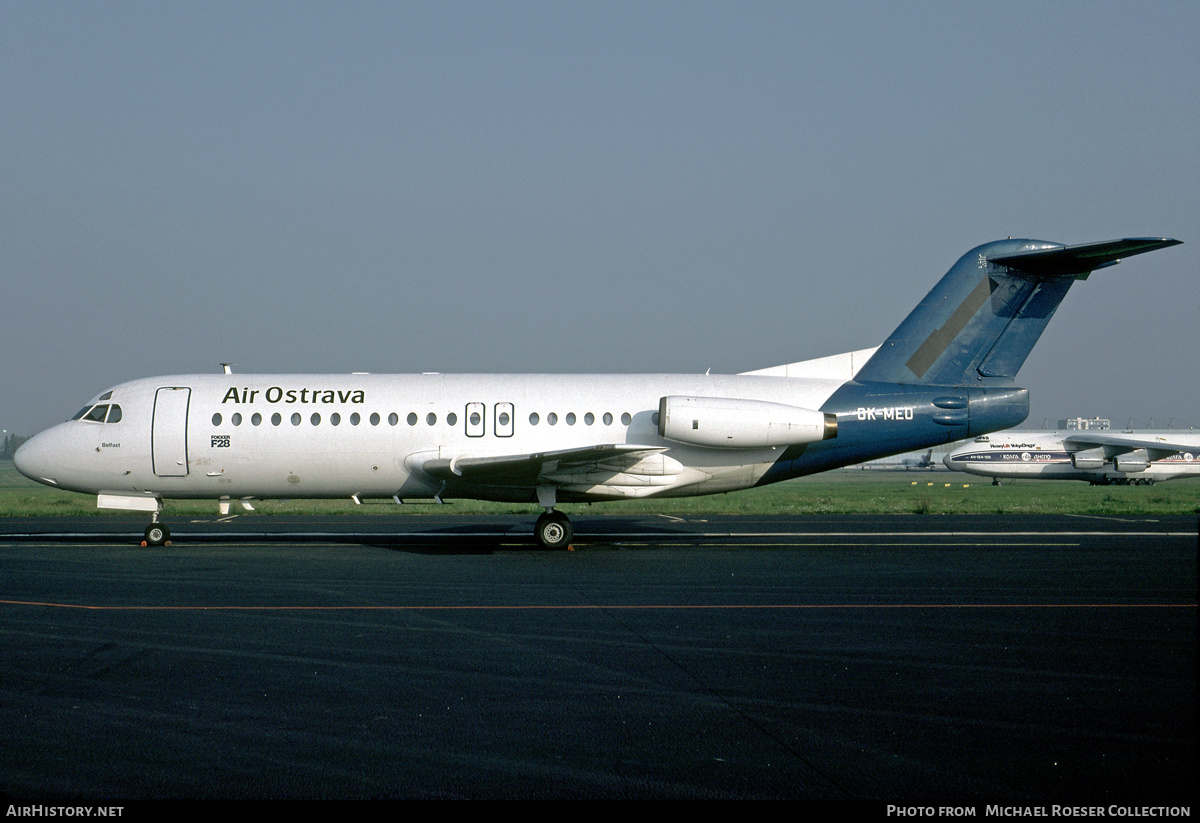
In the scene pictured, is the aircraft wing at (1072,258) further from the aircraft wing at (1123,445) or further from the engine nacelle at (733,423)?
the aircraft wing at (1123,445)

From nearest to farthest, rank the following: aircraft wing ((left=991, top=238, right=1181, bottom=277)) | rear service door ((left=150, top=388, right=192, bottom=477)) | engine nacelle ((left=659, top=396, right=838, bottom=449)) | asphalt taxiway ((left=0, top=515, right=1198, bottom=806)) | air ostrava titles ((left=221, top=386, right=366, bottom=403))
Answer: asphalt taxiway ((left=0, top=515, right=1198, bottom=806)), aircraft wing ((left=991, top=238, right=1181, bottom=277)), engine nacelle ((left=659, top=396, right=838, bottom=449)), rear service door ((left=150, top=388, right=192, bottom=477)), air ostrava titles ((left=221, top=386, right=366, bottom=403))

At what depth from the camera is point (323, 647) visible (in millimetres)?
8922

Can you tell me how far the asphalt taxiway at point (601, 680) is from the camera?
17.2 feet

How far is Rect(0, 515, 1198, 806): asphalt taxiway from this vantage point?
17.2 feet

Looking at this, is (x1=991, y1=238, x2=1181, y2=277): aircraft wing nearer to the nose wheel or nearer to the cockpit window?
the nose wheel

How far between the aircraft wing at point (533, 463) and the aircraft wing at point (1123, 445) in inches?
2154

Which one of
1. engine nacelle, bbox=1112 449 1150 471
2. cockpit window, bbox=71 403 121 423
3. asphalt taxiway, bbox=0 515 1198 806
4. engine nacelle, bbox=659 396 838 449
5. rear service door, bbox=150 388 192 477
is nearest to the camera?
asphalt taxiway, bbox=0 515 1198 806

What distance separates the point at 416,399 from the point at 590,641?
1117 cm

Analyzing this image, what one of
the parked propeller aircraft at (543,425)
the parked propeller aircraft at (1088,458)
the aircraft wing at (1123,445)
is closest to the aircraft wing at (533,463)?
the parked propeller aircraft at (543,425)

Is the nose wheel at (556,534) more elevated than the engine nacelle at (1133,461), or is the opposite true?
the nose wheel at (556,534)

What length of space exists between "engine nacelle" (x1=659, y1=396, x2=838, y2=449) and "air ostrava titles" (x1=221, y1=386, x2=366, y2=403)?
661 centimetres

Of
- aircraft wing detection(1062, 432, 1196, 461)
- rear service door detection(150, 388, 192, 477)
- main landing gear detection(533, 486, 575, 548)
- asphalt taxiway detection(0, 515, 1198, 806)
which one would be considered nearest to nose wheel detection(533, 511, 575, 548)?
main landing gear detection(533, 486, 575, 548)

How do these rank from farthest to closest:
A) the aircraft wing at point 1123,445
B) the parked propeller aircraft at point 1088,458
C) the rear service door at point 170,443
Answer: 1. the parked propeller aircraft at point 1088,458
2. the aircraft wing at point 1123,445
3. the rear service door at point 170,443

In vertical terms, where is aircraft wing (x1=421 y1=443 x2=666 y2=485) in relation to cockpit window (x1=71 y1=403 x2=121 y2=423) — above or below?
below
